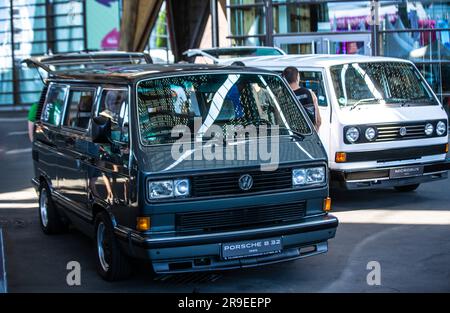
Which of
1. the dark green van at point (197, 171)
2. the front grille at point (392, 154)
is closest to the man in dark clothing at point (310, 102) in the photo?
the front grille at point (392, 154)

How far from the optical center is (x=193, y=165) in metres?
6.61

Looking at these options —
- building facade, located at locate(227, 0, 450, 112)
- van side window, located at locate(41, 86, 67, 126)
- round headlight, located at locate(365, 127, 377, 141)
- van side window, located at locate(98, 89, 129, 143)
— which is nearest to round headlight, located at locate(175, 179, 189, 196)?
van side window, located at locate(98, 89, 129, 143)

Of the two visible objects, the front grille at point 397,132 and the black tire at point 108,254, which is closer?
the black tire at point 108,254

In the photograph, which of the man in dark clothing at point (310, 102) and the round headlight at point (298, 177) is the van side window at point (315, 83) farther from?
the round headlight at point (298, 177)

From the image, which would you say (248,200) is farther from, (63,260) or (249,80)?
(63,260)

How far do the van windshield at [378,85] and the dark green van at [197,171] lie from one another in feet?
9.95

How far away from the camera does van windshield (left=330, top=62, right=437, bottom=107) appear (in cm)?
1072

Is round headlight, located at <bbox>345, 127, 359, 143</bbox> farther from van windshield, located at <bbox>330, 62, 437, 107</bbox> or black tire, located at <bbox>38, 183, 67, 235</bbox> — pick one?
black tire, located at <bbox>38, 183, 67, 235</bbox>

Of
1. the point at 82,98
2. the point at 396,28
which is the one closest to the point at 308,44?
the point at 396,28

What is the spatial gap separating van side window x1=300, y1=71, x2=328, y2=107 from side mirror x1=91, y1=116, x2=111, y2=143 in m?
4.25

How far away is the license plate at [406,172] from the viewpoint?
10500mm

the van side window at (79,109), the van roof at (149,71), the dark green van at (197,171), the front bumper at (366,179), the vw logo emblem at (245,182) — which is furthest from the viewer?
the front bumper at (366,179)

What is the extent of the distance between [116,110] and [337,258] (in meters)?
2.63

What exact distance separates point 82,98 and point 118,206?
1.87 m
